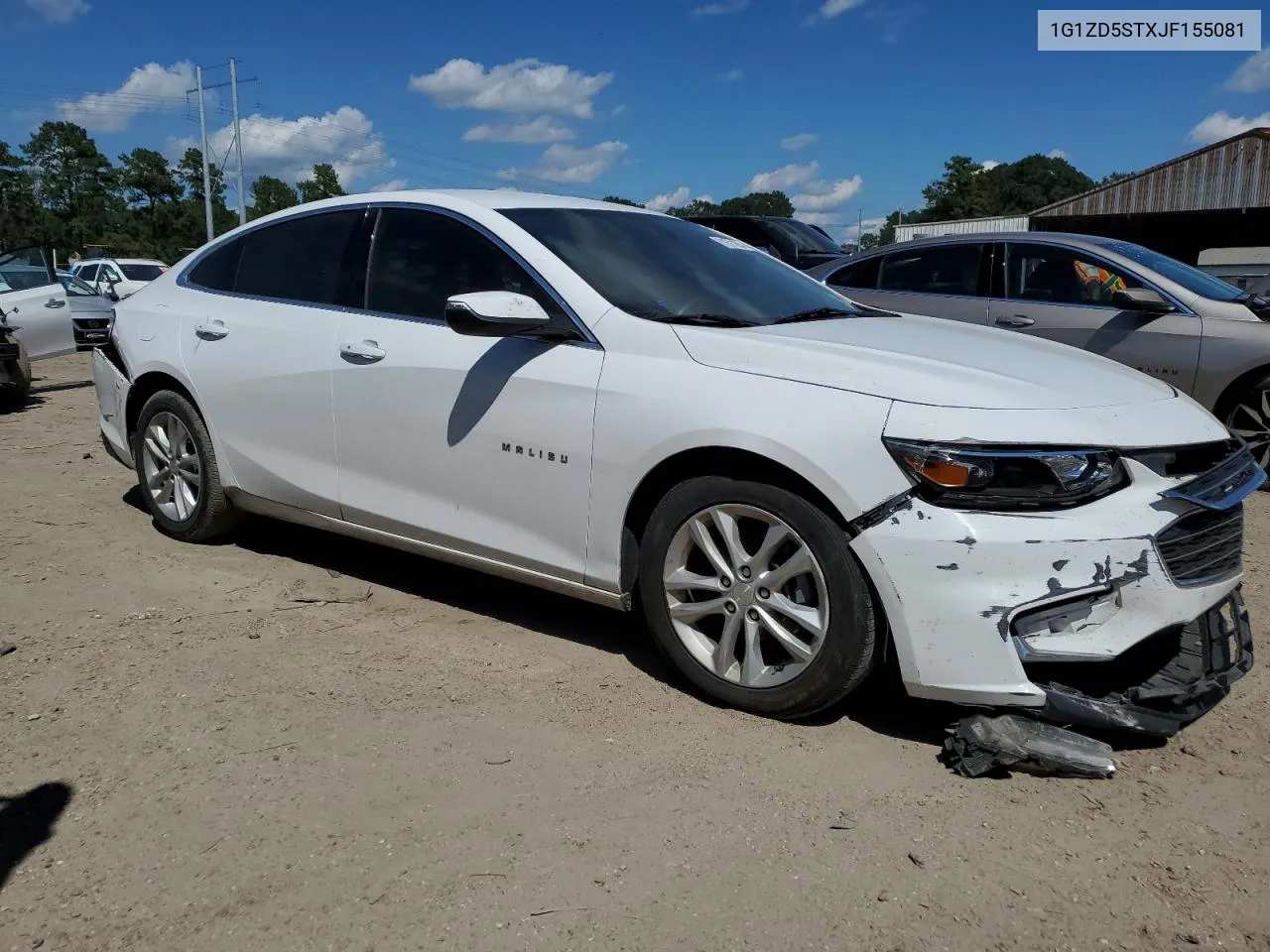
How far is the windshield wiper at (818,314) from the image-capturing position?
3829 mm

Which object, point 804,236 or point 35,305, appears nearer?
point 35,305

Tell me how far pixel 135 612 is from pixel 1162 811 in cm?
376

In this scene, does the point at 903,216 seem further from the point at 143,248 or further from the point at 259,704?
the point at 259,704

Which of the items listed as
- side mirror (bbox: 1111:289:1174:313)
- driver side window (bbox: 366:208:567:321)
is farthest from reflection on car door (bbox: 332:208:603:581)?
side mirror (bbox: 1111:289:1174:313)

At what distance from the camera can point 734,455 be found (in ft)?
10.5

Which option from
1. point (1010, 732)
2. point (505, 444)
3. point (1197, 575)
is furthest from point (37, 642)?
point (1197, 575)

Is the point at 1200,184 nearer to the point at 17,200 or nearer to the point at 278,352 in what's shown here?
the point at 278,352

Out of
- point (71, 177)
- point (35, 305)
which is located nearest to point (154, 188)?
point (71, 177)

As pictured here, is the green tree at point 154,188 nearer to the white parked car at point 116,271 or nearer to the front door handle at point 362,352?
the white parked car at point 116,271

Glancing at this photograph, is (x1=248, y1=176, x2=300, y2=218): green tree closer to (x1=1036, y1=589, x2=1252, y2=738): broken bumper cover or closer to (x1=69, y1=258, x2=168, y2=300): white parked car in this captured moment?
(x1=69, y1=258, x2=168, y2=300): white parked car

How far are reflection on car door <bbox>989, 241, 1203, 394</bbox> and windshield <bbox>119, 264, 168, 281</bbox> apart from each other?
21.7 m

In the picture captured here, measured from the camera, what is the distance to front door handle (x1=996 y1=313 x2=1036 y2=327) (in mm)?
6969

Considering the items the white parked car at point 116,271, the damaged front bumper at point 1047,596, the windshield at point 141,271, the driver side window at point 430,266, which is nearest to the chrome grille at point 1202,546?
the damaged front bumper at point 1047,596

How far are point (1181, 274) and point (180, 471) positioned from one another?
629 centimetres
